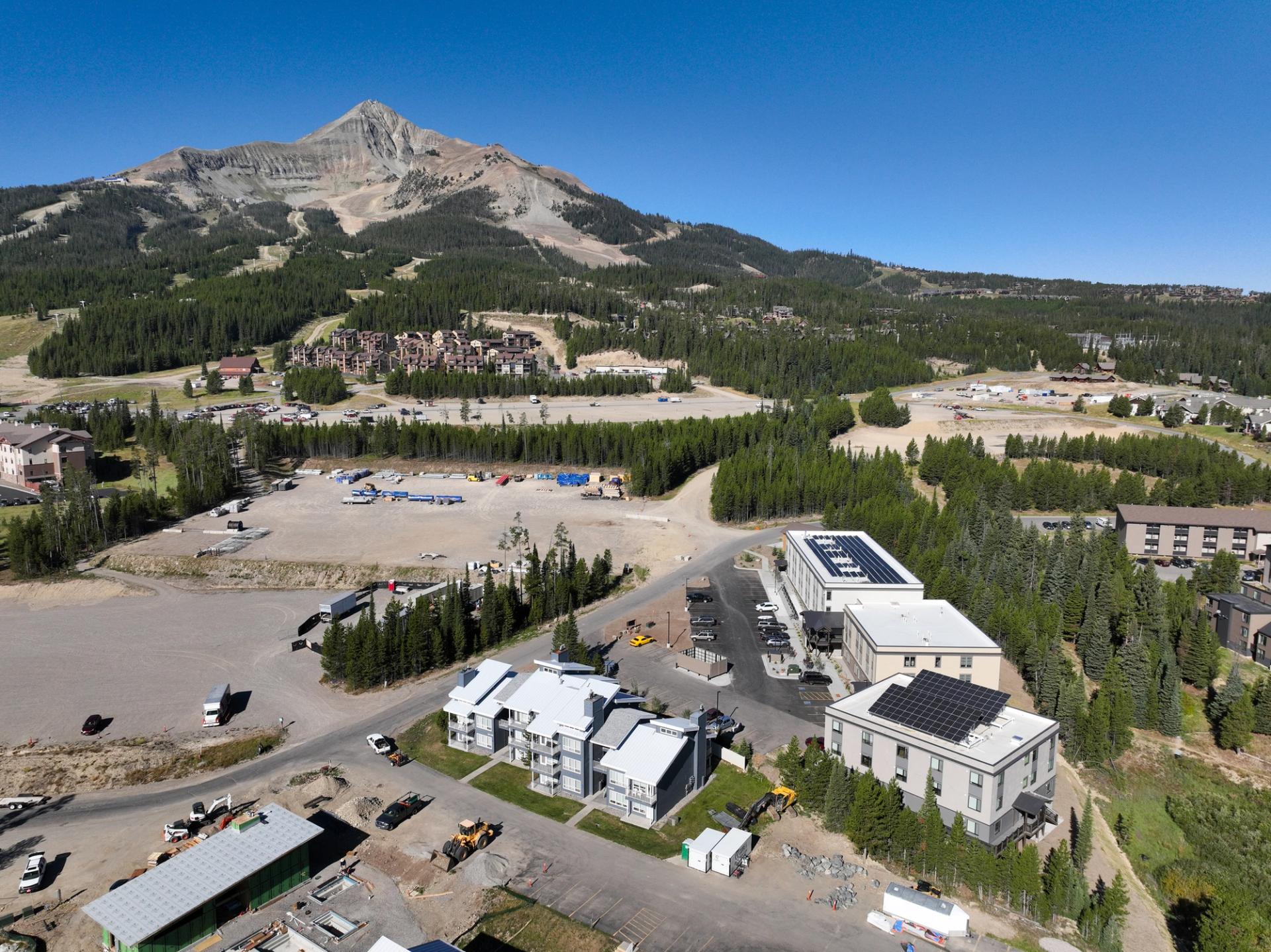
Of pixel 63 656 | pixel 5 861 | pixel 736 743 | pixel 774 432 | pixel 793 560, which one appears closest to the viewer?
pixel 5 861

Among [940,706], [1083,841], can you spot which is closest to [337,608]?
[940,706]

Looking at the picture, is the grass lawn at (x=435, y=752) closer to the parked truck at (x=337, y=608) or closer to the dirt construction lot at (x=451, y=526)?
the parked truck at (x=337, y=608)

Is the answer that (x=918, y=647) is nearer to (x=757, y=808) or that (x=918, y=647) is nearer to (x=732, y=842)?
(x=757, y=808)

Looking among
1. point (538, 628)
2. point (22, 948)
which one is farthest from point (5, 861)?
point (538, 628)

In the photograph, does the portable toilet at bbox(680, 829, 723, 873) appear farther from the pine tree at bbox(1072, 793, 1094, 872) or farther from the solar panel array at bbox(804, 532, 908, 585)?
the solar panel array at bbox(804, 532, 908, 585)

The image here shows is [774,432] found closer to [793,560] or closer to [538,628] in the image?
[793,560]

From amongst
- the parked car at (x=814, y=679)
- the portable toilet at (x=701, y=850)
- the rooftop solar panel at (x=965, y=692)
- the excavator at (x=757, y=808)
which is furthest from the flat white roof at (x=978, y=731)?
the portable toilet at (x=701, y=850)

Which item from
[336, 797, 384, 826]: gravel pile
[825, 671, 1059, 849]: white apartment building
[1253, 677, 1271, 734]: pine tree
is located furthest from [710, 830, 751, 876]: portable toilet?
[1253, 677, 1271, 734]: pine tree
